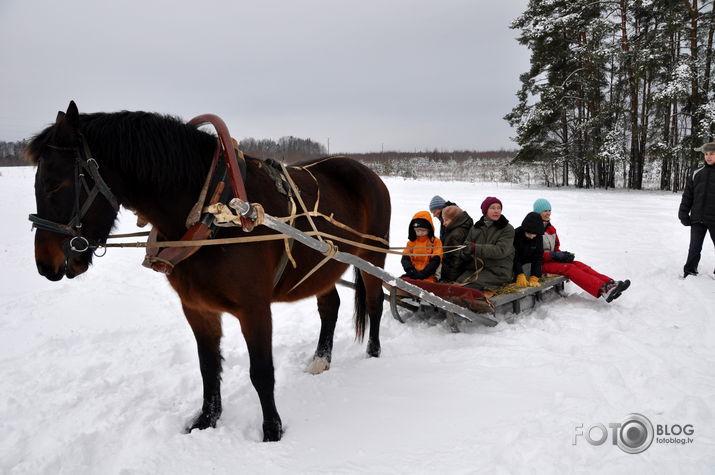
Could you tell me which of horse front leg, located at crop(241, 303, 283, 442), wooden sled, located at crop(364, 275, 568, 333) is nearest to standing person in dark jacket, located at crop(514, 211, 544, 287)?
wooden sled, located at crop(364, 275, 568, 333)

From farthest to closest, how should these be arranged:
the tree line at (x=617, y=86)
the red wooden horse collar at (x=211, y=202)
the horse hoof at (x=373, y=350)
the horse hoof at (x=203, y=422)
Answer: the tree line at (x=617, y=86) < the horse hoof at (x=373, y=350) < the horse hoof at (x=203, y=422) < the red wooden horse collar at (x=211, y=202)

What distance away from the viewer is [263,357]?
8.04 ft

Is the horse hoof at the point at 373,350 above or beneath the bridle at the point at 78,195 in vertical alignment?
beneath

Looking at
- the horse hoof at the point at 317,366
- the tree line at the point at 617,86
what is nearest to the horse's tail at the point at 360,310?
the horse hoof at the point at 317,366

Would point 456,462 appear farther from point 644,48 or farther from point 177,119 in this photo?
point 644,48

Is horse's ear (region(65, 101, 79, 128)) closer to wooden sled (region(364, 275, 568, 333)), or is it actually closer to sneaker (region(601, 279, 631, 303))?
wooden sled (region(364, 275, 568, 333))

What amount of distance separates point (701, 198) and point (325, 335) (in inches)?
216

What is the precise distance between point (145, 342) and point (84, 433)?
1.52 metres

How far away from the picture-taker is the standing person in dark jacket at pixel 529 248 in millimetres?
4555

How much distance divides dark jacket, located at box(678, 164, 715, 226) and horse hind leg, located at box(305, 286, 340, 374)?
5003 millimetres

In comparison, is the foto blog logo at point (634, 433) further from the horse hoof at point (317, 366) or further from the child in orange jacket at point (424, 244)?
the child in orange jacket at point (424, 244)

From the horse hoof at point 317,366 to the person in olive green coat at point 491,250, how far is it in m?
1.87

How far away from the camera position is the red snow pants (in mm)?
4469

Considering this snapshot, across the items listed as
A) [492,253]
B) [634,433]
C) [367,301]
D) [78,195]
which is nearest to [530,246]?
[492,253]
